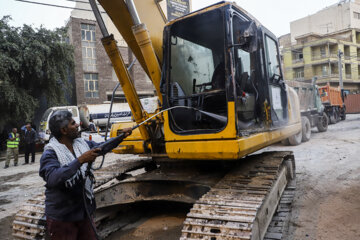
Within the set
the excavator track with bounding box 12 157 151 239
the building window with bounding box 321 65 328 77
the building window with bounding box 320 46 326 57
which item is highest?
the building window with bounding box 320 46 326 57

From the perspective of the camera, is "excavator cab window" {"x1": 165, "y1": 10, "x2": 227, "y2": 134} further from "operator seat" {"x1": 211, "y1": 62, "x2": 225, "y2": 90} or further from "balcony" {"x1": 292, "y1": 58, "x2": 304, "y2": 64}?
"balcony" {"x1": 292, "y1": 58, "x2": 304, "y2": 64}

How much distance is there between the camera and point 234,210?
2.73 meters

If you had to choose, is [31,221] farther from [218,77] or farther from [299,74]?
[299,74]

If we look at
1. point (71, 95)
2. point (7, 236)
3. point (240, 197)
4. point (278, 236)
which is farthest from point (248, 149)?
point (71, 95)

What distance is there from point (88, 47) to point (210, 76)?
22570 millimetres

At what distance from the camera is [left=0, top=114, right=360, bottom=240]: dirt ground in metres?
3.85

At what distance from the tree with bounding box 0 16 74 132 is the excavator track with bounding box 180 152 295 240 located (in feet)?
56.3

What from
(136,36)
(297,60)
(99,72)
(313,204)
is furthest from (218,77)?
(297,60)

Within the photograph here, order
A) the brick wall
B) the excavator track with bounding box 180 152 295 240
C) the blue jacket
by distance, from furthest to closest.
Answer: the brick wall < the excavator track with bounding box 180 152 295 240 < the blue jacket

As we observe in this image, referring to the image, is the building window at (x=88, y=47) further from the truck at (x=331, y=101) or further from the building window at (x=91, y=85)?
the truck at (x=331, y=101)

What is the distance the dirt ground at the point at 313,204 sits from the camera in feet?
12.6

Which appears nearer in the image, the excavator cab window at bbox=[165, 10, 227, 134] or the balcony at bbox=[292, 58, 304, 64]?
the excavator cab window at bbox=[165, 10, 227, 134]

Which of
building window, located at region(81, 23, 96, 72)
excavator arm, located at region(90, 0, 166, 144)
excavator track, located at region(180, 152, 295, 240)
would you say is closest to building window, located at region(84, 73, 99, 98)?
building window, located at region(81, 23, 96, 72)

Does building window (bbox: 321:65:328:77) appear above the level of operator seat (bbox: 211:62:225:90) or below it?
above
